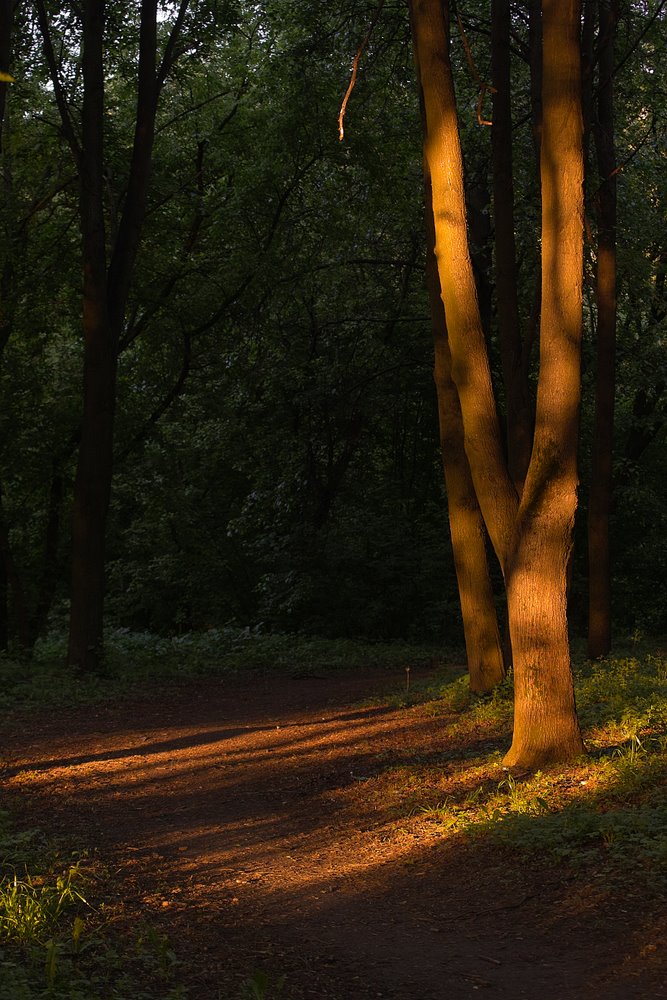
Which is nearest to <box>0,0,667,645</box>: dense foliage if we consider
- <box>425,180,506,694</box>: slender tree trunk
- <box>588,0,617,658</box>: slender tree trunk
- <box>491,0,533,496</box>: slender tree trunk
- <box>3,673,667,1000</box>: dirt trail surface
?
<box>588,0,617,658</box>: slender tree trunk

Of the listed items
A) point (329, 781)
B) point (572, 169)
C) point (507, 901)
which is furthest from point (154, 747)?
point (572, 169)

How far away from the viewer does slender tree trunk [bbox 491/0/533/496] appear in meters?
11.1

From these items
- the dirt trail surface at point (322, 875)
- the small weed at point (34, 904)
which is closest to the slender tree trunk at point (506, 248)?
the dirt trail surface at point (322, 875)


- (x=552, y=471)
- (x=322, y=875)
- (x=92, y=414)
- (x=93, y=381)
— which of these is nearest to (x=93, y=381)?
(x=93, y=381)

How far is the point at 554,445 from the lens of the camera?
23.3 ft

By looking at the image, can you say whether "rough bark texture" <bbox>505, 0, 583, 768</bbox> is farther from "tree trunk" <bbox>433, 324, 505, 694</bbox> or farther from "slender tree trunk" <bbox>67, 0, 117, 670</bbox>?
"slender tree trunk" <bbox>67, 0, 117, 670</bbox>

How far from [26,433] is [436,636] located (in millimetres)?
9082

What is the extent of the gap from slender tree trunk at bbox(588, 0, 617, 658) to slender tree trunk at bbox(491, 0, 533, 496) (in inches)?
76.9

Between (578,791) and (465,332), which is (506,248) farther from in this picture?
(578,791)

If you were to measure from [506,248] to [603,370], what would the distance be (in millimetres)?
2905

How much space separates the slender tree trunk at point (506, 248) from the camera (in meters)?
11.1

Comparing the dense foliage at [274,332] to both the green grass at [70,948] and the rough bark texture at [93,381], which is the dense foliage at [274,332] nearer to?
the rough bark texture at [93,381]

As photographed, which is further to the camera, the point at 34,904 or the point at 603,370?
the point at 603,370

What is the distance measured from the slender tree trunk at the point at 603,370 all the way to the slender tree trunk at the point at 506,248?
6.40 ft
